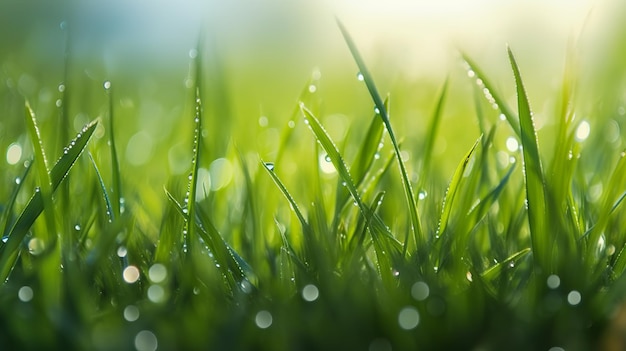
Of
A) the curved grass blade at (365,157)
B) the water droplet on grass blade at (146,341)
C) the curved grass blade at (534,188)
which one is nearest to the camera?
the water droplet on grass blade at (146,341)

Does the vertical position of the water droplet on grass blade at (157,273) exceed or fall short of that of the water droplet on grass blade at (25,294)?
it falls short

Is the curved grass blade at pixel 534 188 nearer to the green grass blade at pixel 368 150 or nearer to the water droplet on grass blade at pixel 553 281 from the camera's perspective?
the water droplet on grass blade at pixel 553 281

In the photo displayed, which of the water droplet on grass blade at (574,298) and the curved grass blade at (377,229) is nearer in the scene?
A: the water droplet on grass blade at (574,298)

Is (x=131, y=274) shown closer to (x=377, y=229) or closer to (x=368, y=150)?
(x=377, y=229)

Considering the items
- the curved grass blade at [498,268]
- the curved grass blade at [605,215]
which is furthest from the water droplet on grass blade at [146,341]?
the curved grass blade at [605,215]

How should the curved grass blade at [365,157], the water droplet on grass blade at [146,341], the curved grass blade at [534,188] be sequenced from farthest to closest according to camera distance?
the curved grass blade at [365,157], the curved grass blade at [534,188], the water droplet on grass blade at [146,341]

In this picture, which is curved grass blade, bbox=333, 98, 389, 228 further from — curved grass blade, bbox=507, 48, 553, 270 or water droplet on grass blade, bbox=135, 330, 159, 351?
water droplet on grass blade, bbox=135, 330, 159, 351
